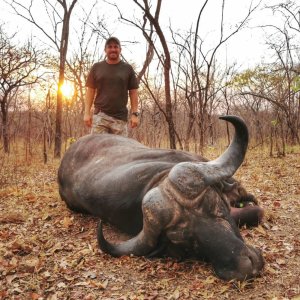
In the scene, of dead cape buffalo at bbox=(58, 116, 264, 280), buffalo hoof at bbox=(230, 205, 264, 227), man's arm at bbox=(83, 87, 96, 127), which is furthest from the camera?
man's arm at bbox=(83, 87, 96, 127)

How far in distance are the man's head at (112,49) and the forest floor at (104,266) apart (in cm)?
210

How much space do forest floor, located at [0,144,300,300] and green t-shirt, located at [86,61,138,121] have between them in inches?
60.7

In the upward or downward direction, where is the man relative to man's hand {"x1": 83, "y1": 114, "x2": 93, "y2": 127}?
upward

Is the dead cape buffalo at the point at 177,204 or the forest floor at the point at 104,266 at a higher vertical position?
the dead cape buffalo at the point at 177,204

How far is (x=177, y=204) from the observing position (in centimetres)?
232

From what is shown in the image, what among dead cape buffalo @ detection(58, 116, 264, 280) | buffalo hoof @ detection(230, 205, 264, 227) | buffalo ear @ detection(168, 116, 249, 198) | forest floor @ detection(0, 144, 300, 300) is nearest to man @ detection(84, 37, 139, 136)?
forest floor @ detection(0, 144, 300, 300)

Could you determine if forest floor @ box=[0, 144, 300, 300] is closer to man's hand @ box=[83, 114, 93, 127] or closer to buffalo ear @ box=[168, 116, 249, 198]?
buffalo ear @ box=[168, 116, 249, 198]

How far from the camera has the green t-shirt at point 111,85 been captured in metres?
4.95

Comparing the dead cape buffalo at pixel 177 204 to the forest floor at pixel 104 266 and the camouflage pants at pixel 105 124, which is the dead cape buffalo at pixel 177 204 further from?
the camouflage pants at pixel 105 124

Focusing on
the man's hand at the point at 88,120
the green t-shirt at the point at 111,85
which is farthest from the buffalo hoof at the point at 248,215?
the man's hand at the point at 88,120

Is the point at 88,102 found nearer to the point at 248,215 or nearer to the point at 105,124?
the point at 105,124

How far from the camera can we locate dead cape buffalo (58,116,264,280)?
7.45 ft

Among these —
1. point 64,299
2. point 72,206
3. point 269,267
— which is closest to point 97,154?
point 72,206

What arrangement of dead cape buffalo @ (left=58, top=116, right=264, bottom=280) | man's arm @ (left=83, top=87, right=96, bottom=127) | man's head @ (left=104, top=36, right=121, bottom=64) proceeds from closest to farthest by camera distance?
dead cape buffalo @ (left=58, top=116, right=264, bottom=280), man's head @ (left=104, top=36, right=121, bottom=64), man's arm @ (left=83, top=87, right=96, bottom=127)
